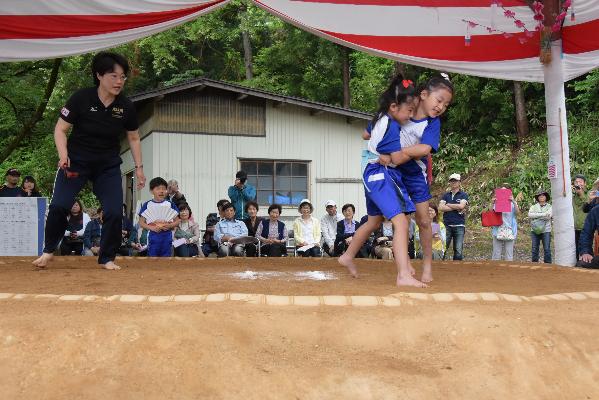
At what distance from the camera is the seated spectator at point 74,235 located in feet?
24.8

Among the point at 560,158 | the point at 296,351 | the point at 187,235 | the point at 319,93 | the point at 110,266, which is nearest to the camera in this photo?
the point at 296,351

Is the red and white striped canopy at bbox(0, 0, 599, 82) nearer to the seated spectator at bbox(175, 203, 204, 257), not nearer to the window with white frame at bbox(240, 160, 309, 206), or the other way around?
the seated spectator at bbox(175, 203, 204, 257)

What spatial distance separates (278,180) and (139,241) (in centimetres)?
468

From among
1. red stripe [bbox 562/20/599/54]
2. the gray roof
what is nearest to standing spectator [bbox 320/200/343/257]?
red stripe [bbox 562/20/599/54]

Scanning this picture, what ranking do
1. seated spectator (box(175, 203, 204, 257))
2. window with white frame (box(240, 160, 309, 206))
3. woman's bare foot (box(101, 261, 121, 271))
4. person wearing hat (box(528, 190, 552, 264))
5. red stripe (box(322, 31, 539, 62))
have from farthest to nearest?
1. window with white frame (box(240, 160, 309, 206))
2. person wearing hat (box(528, 190, 552, 264))
3. seated spectator (box(175, 203, 204, 257))
4. red stripe (box(322, 31, 539, 62))
5. woman's bare foot (box(101, 261, 121, 271))

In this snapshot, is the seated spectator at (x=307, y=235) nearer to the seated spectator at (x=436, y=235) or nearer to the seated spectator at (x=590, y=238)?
the seated spectator at (x=436, y=235)

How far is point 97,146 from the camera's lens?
4246 millimetres

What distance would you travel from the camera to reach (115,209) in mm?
4234

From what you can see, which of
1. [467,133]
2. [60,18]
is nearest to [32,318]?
Answer: [60,18]

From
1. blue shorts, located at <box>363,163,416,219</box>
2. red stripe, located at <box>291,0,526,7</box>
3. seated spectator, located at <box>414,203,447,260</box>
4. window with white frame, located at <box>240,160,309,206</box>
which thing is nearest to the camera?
blue shorts, located at <box>363,163,416,219</box>

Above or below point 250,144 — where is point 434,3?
above

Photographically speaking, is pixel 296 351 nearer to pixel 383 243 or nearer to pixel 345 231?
pixel 383 243

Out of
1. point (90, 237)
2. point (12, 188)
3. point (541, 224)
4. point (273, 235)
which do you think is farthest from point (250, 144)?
point (541, 224)

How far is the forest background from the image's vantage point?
12.2 metres
